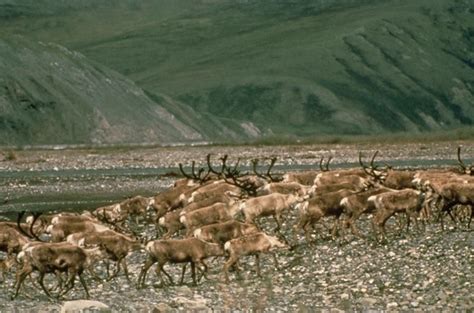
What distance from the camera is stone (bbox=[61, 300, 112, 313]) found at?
15.6m

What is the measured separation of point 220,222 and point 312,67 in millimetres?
→ 125839

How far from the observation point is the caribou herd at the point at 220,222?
17.7 meters

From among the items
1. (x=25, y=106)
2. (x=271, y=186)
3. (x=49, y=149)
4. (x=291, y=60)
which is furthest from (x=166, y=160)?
(x=291, y=60)

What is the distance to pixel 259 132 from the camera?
370ft

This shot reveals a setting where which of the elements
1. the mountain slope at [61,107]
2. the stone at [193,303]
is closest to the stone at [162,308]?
the stone at [193,303]

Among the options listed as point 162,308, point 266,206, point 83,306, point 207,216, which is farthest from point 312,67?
point 162,308

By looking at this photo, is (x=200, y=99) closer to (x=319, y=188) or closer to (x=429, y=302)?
(x=319, y=188)

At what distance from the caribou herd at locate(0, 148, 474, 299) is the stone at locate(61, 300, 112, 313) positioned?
0.79 meters

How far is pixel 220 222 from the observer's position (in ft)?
Result: 67.5

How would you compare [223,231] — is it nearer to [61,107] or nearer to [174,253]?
[174,253]

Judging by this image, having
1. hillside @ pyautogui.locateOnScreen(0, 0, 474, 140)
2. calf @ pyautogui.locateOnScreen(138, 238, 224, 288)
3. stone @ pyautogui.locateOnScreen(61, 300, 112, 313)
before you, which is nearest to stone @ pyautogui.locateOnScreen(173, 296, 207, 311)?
stone @ pyautogui.locateOnScreen(61, 300, 112, 313)

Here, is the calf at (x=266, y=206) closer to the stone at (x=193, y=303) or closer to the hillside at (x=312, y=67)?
the stone at (x=193, y=303)

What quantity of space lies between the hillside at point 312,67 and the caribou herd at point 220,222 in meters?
73.2

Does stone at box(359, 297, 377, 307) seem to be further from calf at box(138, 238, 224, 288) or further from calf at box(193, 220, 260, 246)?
calf at box(193, 220, 260, 246)
